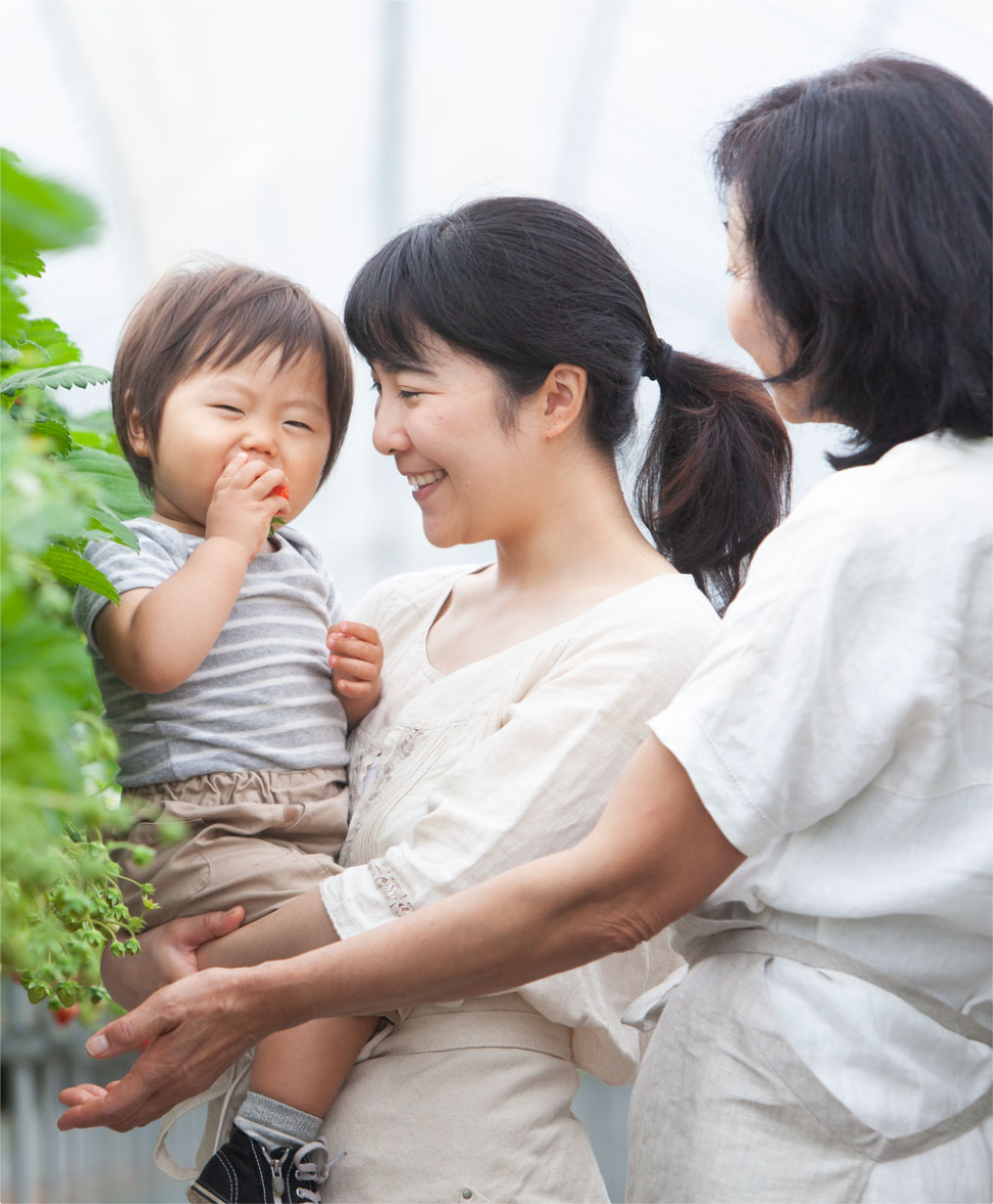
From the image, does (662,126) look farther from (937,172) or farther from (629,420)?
(937,172)

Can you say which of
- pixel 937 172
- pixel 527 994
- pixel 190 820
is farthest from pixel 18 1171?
pixel 937 172

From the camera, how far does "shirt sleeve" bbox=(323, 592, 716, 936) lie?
4.87ft

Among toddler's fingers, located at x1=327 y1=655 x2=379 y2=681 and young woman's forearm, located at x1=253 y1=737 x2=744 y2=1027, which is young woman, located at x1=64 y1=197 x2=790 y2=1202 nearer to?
toddler's fingers, located at x1=327 y1=655 x2=379 y2=681

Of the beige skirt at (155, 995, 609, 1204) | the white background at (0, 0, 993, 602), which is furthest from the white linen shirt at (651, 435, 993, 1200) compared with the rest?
the white background at (0, 0, 993, 602)

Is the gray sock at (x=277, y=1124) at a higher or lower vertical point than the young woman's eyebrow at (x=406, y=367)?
lower

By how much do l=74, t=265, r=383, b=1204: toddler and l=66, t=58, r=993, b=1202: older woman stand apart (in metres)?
0.30

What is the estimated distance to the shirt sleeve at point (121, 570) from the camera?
66.6 inches

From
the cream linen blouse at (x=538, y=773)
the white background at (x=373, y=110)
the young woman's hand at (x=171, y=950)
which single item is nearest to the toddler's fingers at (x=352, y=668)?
the cream linen blouse at (x=538, y=773)

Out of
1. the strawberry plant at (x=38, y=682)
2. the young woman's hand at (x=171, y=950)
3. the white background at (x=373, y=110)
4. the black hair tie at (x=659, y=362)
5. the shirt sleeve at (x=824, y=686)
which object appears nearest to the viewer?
the strawberry plant at (x=38, y=682)

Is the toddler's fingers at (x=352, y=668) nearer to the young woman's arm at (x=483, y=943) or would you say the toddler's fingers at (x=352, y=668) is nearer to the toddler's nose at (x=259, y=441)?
the toddler's nose at (x=259, y=441)

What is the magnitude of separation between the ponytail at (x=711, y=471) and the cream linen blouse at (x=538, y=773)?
27 centimetres

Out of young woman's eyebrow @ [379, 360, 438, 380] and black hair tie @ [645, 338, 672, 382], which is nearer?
young woman's eyebrow @ [379, 360, 438, 380]

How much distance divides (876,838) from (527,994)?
514mm

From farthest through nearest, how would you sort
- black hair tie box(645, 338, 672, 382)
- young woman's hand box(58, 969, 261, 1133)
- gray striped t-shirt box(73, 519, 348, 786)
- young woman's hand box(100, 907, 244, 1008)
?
black hair tie box(645, 338, 672, 382) < gray striped t-shirt box(73, 519, 348, 786) < young woman's hand box(100, 907, 244, 1008) < young woman's hand box(58, 969, 261, 1133)
